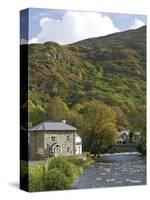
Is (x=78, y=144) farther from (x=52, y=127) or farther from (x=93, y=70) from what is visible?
(x=93, y=70)

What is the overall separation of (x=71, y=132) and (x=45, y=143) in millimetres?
374

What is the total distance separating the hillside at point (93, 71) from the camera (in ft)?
26.6

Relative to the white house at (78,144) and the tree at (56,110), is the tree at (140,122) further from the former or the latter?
the tree at (56,110)

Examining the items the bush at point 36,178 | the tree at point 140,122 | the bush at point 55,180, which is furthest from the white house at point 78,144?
the tree at point 140,122

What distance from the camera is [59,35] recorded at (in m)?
8.27

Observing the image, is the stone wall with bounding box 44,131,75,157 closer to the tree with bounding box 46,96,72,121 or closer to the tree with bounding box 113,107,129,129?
the tree with bounding box 46,96,72,121

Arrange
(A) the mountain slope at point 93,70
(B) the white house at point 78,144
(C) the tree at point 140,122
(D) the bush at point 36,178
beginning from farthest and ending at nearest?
(C) the tree at point 140,122, (B) the white house at point 78,144, (A) the mountain slope at point 93,70, (D) the bush at point 36,178

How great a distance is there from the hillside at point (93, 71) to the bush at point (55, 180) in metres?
0.76

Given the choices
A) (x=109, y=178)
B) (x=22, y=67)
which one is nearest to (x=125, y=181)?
(x=109, y=178)

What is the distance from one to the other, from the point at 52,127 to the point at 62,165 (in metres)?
0.45

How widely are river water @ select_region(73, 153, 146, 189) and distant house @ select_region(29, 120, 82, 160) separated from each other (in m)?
0.31

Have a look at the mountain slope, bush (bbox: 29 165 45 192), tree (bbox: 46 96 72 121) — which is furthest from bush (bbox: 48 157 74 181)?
the mountain slope

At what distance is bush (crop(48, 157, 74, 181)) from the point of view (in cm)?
815

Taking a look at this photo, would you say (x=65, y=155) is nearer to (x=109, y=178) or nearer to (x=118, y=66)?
(x=109, y=178)
